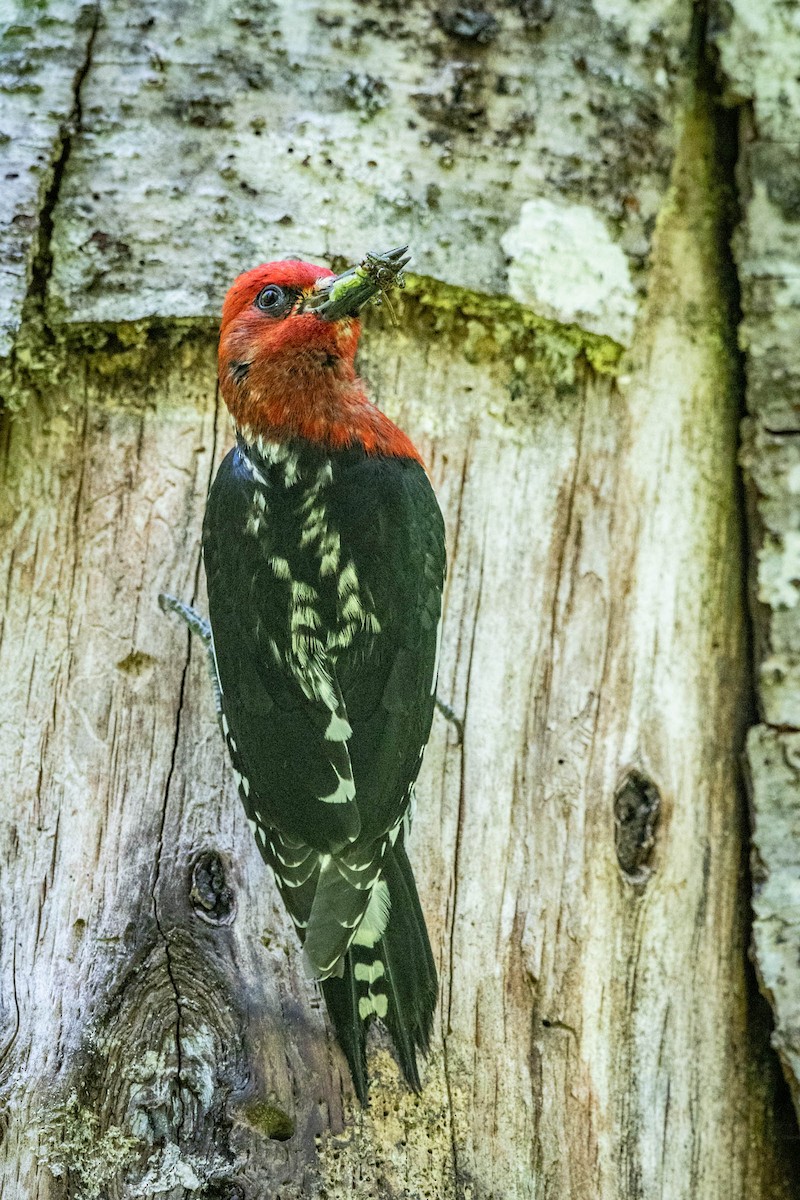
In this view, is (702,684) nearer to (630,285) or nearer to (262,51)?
(630,285)

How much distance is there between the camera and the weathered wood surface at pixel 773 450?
9.23ft

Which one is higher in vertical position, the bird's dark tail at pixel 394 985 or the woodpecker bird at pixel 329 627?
the woodpecker bird at pixel 329 627

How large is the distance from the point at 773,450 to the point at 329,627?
121 cm

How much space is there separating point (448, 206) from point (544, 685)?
1121 millimetres

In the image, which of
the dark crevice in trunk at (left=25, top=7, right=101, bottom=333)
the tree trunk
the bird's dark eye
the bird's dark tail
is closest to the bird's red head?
the bird's dark eye

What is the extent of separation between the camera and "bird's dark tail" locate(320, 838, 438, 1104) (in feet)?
8.04

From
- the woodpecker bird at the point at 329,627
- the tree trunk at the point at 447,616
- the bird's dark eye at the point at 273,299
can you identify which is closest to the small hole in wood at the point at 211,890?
the tree trunk at the point at 447,616

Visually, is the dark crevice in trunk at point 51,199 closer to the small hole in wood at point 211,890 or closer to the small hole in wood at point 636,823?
the small hole in wood at point 211,890

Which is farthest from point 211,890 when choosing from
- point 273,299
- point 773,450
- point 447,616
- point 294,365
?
point 773,450

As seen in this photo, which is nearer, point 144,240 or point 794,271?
point 144,240

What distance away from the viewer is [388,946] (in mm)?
2514

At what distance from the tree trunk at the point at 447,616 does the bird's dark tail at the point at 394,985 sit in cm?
6

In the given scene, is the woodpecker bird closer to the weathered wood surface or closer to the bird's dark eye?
the bird's dark eye

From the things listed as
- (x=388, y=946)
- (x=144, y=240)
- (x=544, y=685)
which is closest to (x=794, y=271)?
(x=544, y=685)
